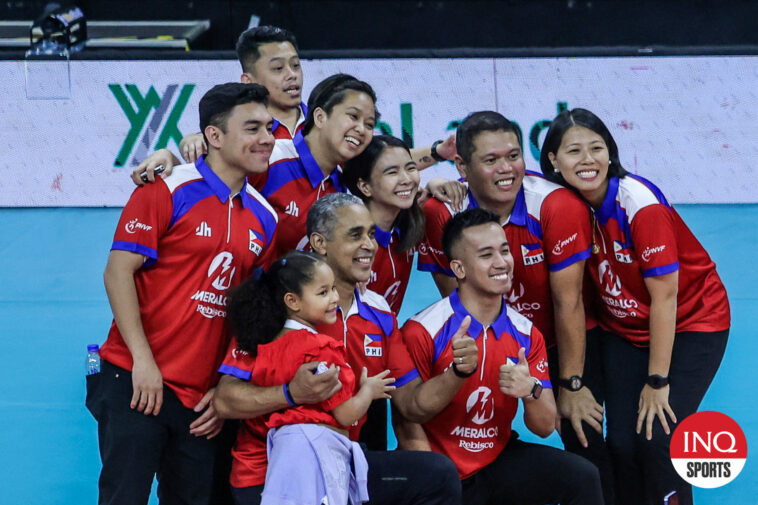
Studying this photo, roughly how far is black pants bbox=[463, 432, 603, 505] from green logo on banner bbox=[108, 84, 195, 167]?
21.4ft

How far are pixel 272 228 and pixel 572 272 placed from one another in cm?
159

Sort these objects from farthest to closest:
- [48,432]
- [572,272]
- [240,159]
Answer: [48,432]
[572,272]
[240,159]

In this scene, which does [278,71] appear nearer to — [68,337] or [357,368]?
[357,368]

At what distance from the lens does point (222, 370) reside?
15.5 feet

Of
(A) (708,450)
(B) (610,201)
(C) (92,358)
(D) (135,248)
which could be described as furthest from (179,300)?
(C) (92,358)

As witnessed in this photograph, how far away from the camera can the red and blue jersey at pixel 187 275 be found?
483cm

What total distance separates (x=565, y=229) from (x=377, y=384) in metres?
1.38

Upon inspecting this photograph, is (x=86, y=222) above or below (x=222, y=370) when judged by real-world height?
above

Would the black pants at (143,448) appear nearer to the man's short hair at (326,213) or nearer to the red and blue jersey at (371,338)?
the red and blue jersey at (371,338)

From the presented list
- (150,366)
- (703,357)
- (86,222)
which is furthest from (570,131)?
(86,222)

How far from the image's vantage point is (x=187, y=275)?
4.85 metres

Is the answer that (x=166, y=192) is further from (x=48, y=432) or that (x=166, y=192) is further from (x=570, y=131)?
(x=48, y=432)

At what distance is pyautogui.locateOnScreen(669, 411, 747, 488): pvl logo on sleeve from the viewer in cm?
534

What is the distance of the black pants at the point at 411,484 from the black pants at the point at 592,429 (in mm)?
1059
